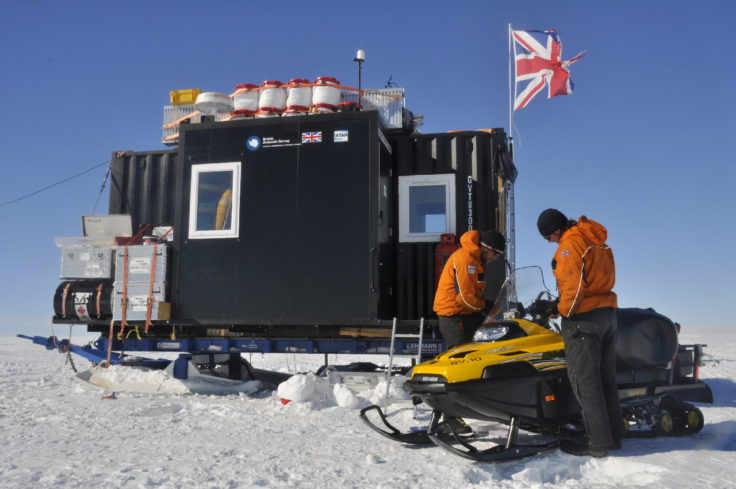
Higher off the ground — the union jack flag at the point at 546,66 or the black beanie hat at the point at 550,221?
the union jack flag at the point at 546,66

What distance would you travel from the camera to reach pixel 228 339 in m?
7.64

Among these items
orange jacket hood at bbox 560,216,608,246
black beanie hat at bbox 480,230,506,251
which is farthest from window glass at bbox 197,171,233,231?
orange jacket hood at bbox 560,216,608,246

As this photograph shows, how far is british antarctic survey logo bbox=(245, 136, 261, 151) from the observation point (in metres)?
7.36

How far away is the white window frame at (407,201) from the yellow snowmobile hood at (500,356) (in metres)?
2.92

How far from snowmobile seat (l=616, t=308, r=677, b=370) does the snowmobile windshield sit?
831 millimetres

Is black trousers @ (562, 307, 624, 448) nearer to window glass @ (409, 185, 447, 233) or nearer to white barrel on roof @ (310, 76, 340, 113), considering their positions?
window glass @ (409, 185, 447, 233)

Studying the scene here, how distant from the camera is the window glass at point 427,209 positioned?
7379 mm

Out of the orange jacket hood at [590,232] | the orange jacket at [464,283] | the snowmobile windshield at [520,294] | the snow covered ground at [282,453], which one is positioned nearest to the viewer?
the snow covered ground at [282,453]

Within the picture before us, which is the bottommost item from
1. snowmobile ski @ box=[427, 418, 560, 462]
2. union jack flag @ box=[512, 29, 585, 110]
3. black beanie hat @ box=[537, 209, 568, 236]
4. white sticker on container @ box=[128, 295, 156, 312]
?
snowmobile ski @ box=[427, 418, 560, 462]

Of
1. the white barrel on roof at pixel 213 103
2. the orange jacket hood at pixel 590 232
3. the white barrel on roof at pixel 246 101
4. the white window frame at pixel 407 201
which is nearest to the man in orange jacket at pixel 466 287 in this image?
the orange jacket hood at pixel 590 232

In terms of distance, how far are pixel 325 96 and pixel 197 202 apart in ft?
6.62

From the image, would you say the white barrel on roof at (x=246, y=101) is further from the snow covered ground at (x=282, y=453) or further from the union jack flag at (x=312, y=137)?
the snow covered ground at (x=282, y=453)

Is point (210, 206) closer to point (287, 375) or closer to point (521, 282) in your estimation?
point (287, 375)

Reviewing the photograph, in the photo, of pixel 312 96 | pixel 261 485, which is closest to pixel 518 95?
pixel 312 96
